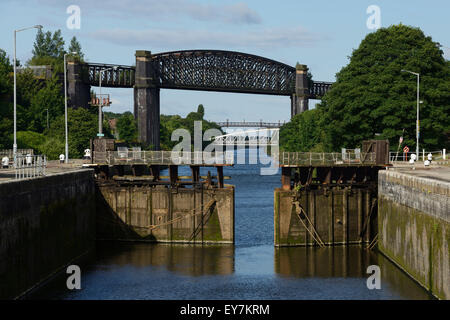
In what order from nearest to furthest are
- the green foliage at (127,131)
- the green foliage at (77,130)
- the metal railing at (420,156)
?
the metal railing at (420,156)
the green foliage at (77,130)
the green foliage at (127,131)

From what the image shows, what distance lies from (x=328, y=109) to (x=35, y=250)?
5188 centimetres

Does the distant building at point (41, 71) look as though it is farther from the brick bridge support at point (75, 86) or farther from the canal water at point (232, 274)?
the canal water at point (232, 274)

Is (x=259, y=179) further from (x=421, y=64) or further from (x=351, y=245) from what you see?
(x=351, y=245)

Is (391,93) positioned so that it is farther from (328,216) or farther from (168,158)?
(168,158)

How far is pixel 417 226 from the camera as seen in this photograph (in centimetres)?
4478

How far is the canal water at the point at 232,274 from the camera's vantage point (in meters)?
43.8

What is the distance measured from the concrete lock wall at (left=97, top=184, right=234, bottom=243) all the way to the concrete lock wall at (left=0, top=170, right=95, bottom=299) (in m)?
1.94

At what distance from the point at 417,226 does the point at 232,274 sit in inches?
491

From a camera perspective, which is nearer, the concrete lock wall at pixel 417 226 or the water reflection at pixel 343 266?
the concrete lock wall at pixel 417 226

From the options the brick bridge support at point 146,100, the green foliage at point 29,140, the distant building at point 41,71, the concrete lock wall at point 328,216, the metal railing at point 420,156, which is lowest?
the concrete lock wall at point 328,216

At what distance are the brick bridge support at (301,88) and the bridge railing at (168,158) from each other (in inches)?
4832

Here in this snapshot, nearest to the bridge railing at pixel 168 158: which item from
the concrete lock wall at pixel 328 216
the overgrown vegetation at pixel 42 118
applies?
the concrete lock wall at pixel 328 216
